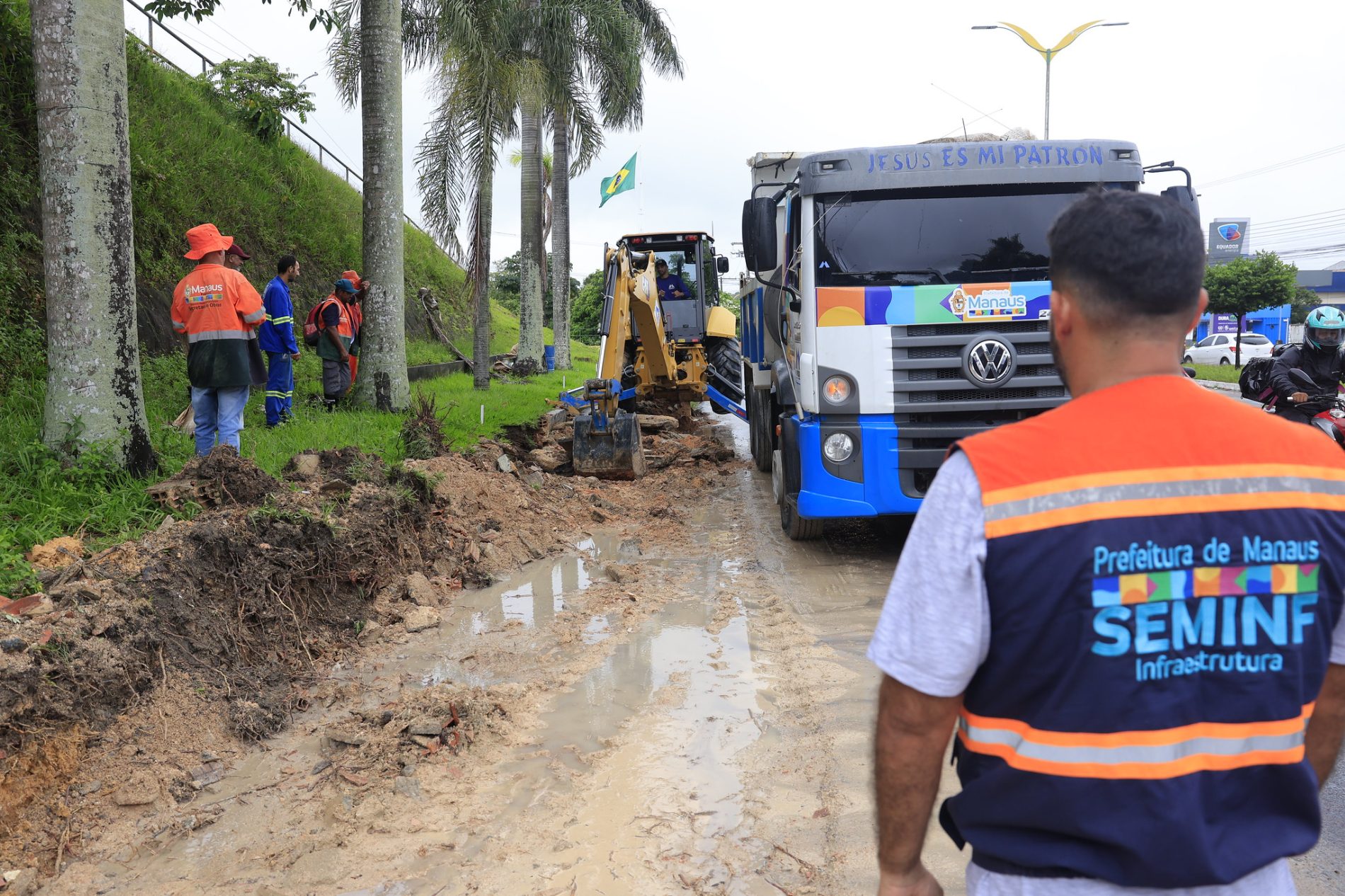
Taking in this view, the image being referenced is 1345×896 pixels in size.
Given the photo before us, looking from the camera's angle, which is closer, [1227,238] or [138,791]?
[138,791]

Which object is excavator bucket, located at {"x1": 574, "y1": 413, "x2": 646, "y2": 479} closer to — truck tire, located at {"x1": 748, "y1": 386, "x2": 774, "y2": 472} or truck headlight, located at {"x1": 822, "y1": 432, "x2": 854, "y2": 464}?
truck tire, located at {"x1": 748, "y1": 386, "x2": 774, "y2": 472}

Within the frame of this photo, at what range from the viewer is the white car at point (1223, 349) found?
36.7 metres

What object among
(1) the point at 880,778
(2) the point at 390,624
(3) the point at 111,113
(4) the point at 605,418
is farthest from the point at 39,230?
(1) the point at 880,778

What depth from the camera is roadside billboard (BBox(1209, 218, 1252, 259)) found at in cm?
6656

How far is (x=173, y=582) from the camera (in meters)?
5.03

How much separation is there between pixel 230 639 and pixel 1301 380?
288 inches

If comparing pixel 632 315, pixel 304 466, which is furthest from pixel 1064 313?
pixel 632 315

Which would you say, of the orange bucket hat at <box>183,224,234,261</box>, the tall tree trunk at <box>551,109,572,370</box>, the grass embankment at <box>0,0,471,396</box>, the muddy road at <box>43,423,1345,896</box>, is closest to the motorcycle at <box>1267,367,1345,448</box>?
the muddy road at <box>43,423,1345,896</box>

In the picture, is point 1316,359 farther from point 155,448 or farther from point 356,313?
point 356,313

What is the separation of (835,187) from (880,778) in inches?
239

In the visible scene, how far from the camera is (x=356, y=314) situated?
1151cm

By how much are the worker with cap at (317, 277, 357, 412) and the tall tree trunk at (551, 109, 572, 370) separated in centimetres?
1310

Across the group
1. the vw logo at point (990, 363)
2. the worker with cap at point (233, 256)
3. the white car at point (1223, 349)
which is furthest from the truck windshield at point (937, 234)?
the white car at point (1223, 349)

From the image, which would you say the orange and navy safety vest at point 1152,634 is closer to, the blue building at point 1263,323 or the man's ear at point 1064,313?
the man's ear at point 1064,313
